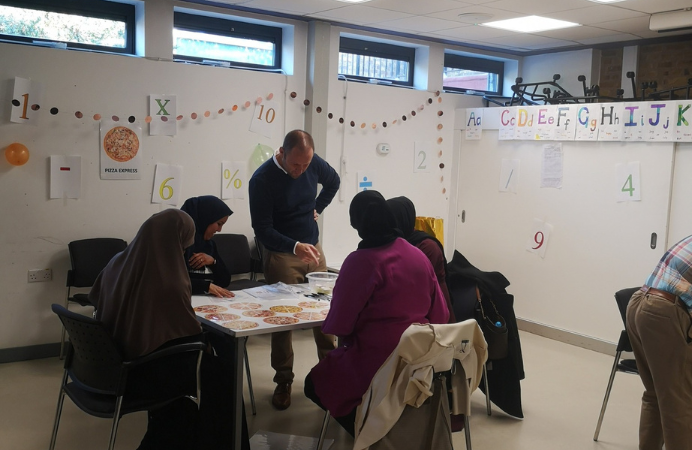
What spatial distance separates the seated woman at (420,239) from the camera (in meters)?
3.07

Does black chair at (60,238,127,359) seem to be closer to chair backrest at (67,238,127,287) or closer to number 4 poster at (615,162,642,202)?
chair backrest at (67,238,127,287)

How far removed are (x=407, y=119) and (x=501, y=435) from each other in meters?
3.28

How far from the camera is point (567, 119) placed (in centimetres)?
523

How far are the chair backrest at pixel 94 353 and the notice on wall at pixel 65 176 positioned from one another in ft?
6.55

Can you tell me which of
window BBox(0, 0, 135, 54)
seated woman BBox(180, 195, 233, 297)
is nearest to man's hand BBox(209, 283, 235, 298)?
seated woman BBox(180, 195, 233, 297)

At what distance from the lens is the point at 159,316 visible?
8.75 feet

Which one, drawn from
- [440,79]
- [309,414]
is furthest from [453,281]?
[440,79]

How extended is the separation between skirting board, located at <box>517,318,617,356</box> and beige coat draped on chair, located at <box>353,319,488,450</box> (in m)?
2.97

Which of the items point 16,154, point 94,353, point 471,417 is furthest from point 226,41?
point 471,417

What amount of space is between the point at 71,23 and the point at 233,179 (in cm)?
158

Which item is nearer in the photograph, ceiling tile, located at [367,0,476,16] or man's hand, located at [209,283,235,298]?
man's hand, located at [209,283,235,298]

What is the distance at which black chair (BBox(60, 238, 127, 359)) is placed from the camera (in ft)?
14.4

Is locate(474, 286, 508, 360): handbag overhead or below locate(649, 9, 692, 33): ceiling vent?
below

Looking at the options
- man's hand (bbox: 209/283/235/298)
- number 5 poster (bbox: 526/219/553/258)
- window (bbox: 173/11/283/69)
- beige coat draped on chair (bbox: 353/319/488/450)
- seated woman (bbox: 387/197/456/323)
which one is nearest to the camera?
beige coat draped on chair (bbox: 353/319/488/450)
